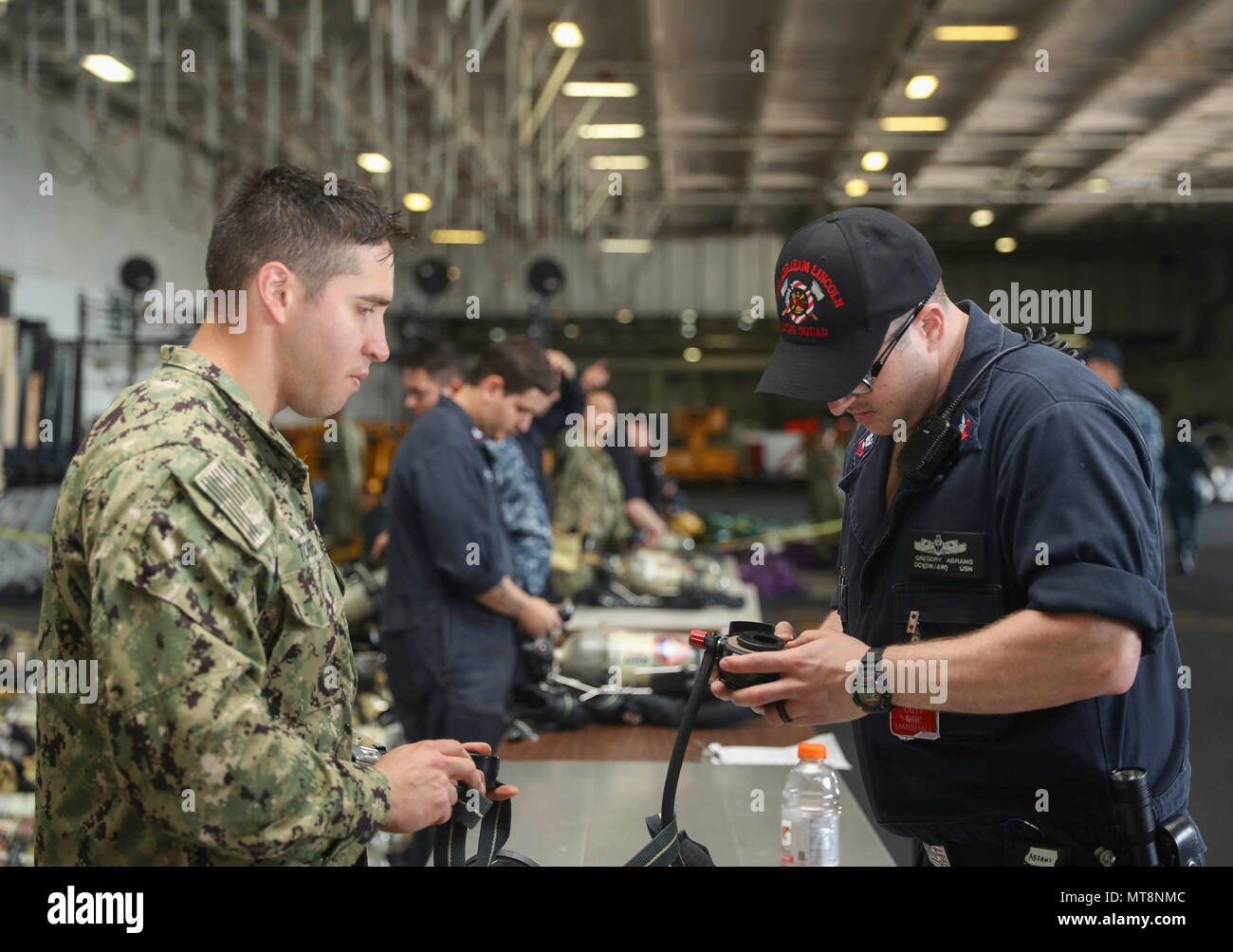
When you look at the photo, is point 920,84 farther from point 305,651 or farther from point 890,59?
point 305,651

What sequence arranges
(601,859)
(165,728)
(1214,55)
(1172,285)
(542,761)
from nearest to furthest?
(165,728), (601,859), (542,761), (1214,55), (1172,285)

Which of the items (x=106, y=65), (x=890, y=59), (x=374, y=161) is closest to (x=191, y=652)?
(x=106, y=65)

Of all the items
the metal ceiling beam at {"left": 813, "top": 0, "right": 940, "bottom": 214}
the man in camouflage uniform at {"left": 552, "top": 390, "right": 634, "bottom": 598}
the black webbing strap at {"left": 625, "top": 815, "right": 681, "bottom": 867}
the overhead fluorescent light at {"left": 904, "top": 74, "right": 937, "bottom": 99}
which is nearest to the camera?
the black webbing strap at {"left": 625, "top": 815, "right": 681, "bottom": 867}

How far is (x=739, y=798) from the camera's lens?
250cm

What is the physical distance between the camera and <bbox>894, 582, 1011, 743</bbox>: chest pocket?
4.47 ft

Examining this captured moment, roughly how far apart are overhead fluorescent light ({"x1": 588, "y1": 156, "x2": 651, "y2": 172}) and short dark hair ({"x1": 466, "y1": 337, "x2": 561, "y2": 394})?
1209cm

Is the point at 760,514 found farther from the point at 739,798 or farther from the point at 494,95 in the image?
the point at 739,798

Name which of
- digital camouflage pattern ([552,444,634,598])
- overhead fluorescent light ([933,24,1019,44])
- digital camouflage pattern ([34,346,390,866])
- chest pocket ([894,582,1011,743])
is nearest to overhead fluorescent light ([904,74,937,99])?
overhead fluorescent light ([933,24,1019,44])

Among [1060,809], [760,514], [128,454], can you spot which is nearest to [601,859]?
[1060,809]

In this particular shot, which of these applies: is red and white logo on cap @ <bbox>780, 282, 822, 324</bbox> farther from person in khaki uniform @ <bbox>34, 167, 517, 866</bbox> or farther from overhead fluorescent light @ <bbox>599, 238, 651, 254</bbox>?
overhead fluorescent light @ <bbox>599, 238, 651, 254</bbox>

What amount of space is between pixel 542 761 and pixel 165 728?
1.95 meters

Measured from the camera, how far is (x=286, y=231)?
1258mm

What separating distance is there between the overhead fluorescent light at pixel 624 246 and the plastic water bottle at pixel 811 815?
53.8ft

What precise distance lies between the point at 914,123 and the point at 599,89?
4362 millimetres
